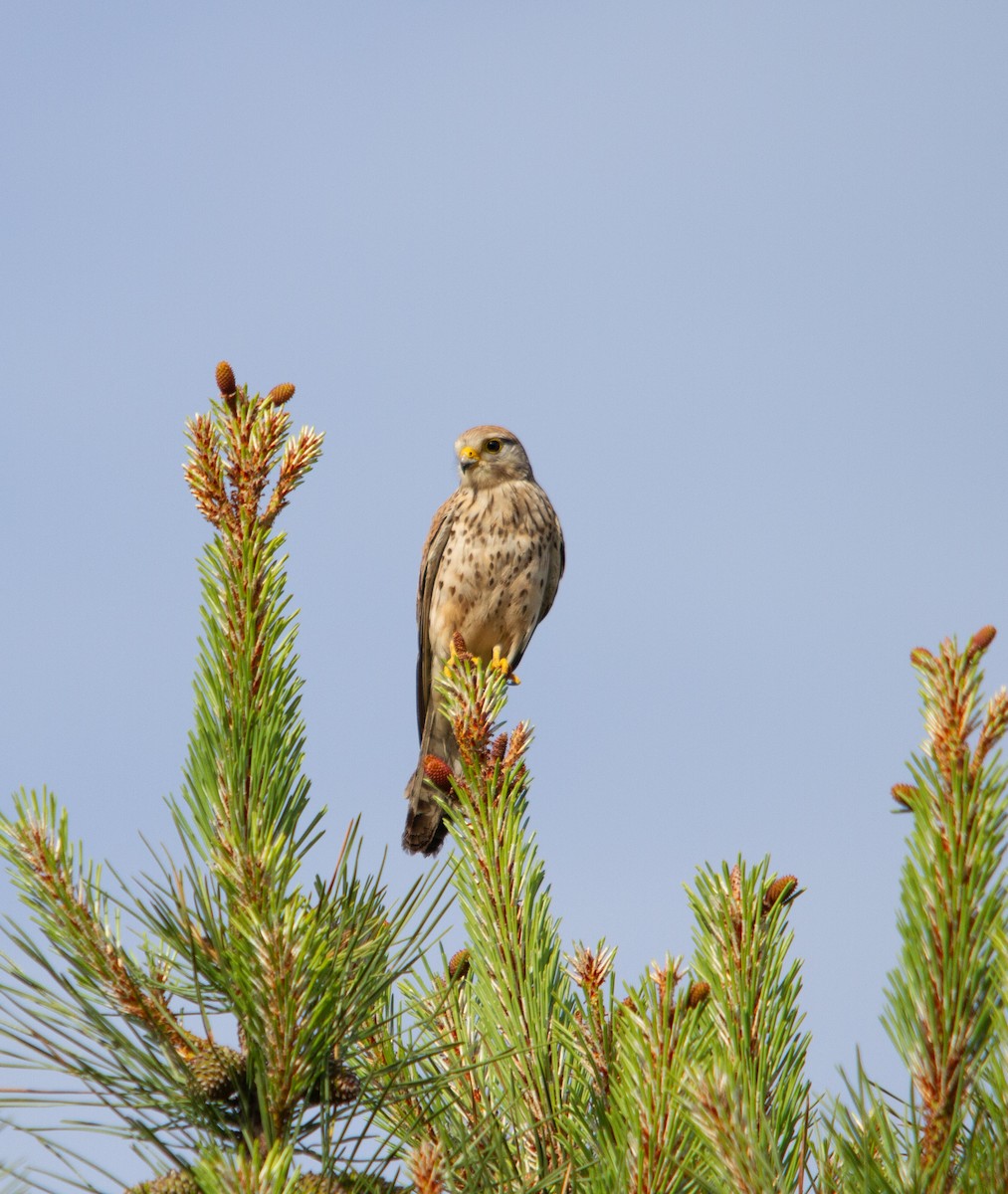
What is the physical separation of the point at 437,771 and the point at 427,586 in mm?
6221

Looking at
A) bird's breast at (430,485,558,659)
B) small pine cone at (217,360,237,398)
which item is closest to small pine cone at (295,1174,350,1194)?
small pine cone at (217,360,237,398)

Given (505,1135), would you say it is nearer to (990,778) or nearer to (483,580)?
(990,778)

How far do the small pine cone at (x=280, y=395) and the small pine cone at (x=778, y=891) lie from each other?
121cm

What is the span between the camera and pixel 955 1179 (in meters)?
1.60

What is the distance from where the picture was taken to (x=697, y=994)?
1973mm

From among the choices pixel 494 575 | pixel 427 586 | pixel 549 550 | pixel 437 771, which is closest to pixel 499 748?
pixel 437 771

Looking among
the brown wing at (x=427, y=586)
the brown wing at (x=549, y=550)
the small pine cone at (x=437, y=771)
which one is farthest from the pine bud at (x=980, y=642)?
the brown wing at (x=427, y=586)

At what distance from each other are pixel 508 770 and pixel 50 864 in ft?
3.06

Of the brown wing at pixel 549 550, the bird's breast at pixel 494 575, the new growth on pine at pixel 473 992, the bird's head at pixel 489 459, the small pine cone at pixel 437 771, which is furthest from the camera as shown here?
the bird's head at pixel 489 459

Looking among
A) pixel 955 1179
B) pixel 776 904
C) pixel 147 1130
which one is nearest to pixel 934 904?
pixel 955 1179

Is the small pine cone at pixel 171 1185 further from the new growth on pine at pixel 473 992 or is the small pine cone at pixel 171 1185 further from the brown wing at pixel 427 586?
the brown wing at pixel 427 586

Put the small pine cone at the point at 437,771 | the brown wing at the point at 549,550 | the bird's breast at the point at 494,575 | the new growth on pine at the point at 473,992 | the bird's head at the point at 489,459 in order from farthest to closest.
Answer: the bird's head at the point at 489,459 < the brown wing at the point at 549,550 < the bird's breast at the point at 494,575 < the small pine cone at the point at 437,771 < the new growth on pine at the point at 473,992

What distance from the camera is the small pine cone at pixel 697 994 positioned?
1965 millimetres

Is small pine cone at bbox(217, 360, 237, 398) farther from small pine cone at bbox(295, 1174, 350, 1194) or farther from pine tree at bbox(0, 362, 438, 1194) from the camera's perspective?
small pine cone at bbox(295, 1174, 350, 1194)
